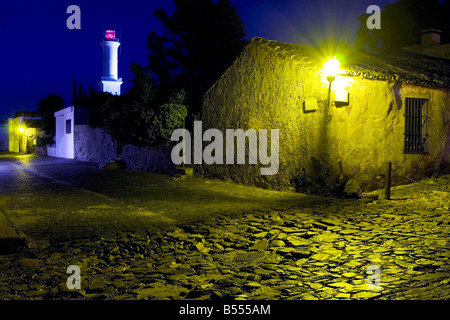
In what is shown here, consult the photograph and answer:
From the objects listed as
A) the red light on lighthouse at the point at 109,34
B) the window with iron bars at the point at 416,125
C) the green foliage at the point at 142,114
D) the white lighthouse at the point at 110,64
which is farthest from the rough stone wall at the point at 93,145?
the red light on lighthouse at the point at 109,34

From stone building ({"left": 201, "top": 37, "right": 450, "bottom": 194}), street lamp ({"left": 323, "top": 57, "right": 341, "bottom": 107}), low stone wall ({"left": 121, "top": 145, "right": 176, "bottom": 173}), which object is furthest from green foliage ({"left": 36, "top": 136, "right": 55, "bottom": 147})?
street lamp ({"left": 323, "top": 57, "right": 341, "bottom": 107})

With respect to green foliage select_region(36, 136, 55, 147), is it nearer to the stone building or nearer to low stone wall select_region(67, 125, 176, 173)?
low stone wall select_region(67, 125, 176, 173)

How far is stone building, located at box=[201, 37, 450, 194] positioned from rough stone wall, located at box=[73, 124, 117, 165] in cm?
1121

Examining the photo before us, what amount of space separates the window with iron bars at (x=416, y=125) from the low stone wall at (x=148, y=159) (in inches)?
353

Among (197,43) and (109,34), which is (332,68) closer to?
(197,43)

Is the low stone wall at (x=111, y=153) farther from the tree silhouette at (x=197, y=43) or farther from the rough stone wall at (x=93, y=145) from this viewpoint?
the tree silhouette at (x=197, y=43)

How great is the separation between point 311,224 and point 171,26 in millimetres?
30626

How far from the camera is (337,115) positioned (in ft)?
33.7

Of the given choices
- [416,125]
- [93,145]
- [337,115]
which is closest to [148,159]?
[93,145]

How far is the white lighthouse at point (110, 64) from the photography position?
157ft

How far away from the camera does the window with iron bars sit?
11.8 m

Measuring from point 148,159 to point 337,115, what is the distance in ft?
33.9
